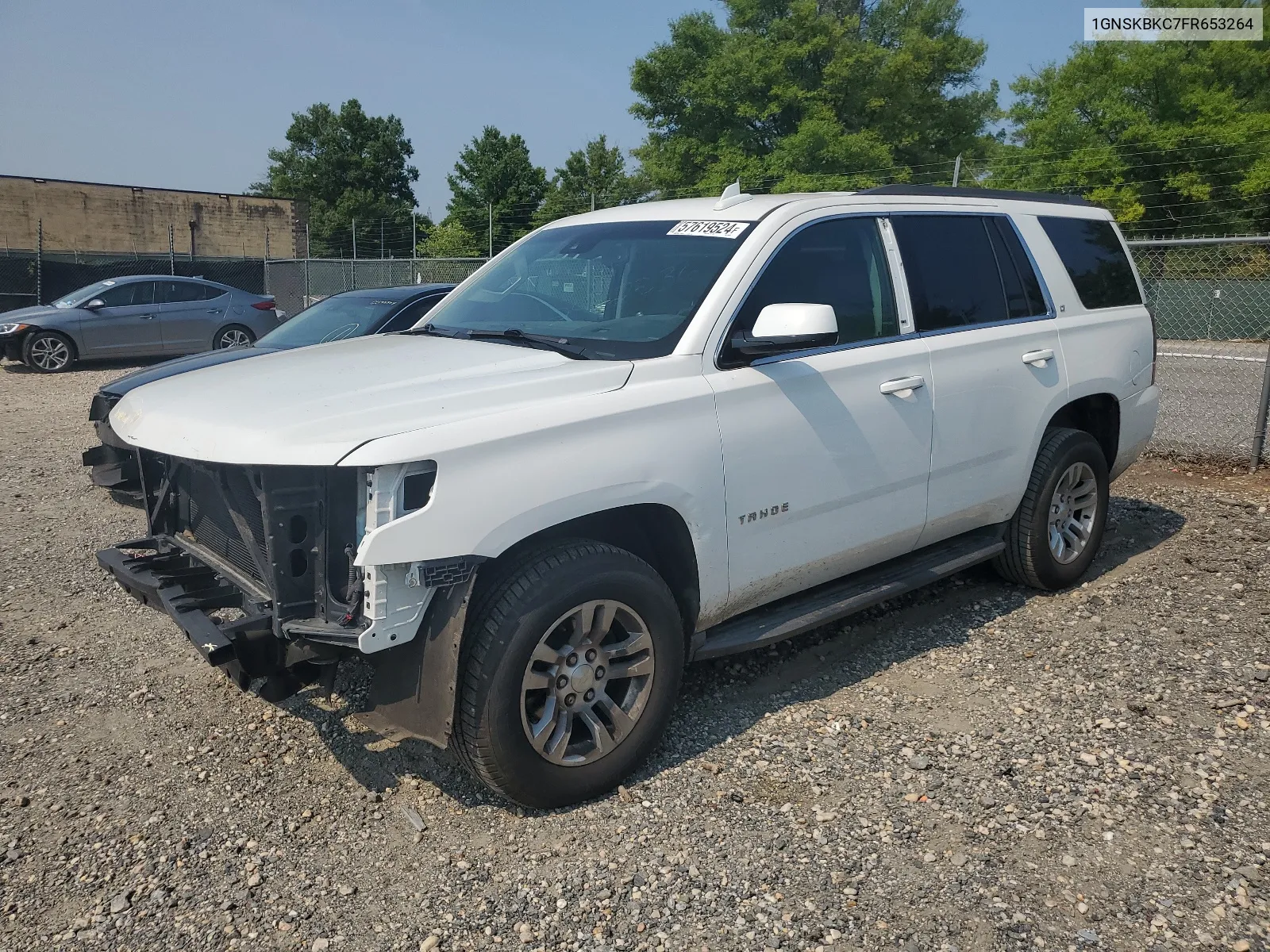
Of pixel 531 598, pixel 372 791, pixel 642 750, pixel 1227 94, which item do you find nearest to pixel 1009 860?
pixel 642 750

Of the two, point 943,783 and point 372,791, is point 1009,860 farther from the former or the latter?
point 372,791

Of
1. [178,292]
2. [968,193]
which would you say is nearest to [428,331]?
[968,193]

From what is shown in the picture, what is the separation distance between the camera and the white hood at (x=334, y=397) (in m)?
2.83

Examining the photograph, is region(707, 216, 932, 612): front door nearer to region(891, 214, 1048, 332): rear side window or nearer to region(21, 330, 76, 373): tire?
region(891, 214, 1048, 332): rear side window

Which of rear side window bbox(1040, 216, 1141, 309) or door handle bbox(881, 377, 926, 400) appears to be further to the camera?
rear side window bbox(1040, 216, 1141, 309)

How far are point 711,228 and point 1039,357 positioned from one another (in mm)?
1911

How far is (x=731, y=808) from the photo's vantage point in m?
3.30

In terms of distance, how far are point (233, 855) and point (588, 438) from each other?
170 cm

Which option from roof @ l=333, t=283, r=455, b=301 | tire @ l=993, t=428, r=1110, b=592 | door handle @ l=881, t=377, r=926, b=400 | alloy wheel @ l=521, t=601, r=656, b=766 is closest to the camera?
alloy wheel @ l=521, t=601, r=656, b=766

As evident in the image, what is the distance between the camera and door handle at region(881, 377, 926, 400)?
4.03m

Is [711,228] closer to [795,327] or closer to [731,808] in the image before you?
[795,327]

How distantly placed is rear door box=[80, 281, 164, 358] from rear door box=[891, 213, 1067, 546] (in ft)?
48.7

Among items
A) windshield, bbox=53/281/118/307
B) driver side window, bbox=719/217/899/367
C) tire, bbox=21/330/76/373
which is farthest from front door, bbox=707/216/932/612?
windshield, bbox=53/281/118/307

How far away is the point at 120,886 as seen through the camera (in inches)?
114
